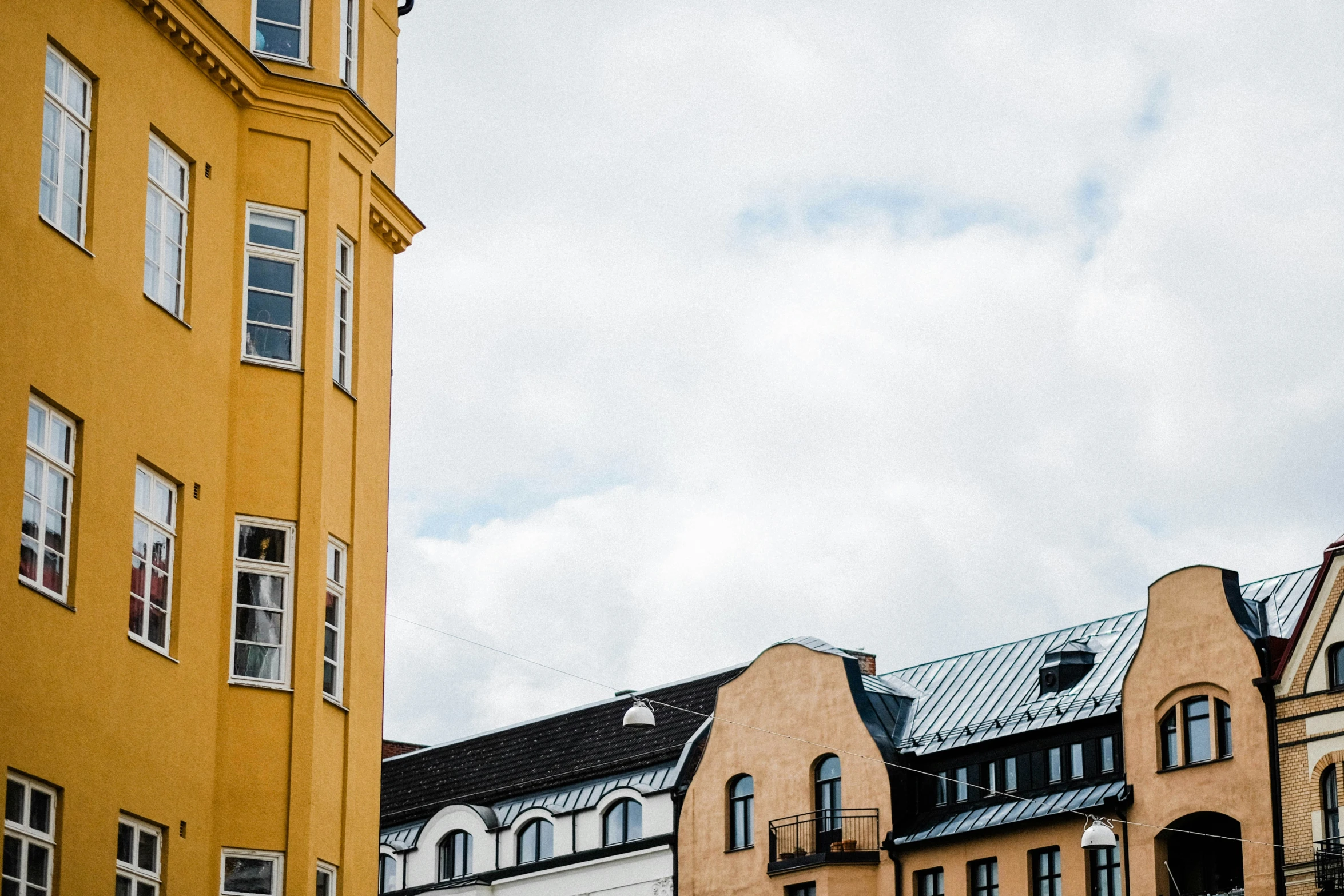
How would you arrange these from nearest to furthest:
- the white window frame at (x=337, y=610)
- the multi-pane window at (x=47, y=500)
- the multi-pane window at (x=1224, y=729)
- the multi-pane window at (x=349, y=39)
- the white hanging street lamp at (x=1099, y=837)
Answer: the multi-pane window at (x=47, y=500)
the white window frame at (x=337, y=610)
the multi-pane window at (x=349, y=39)
the white hanging street lamp at (x=1099, y=837)
the multi-pane window at (x=1224, y=729)

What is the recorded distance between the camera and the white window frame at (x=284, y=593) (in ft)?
71.5

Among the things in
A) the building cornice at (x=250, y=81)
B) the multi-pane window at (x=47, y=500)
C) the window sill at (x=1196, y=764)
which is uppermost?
the building cornice at (x=250, y=81)

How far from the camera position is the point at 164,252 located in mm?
21391

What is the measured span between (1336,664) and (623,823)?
1841 centimetres

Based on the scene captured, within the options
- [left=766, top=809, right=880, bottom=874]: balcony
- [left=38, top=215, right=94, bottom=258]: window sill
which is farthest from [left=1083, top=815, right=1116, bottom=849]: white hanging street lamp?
[left=38, top=215, right=94, bottom=258]: window sill

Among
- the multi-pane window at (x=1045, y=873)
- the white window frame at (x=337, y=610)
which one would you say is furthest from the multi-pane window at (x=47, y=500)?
the multi-pane window at (x=1045, y=873)

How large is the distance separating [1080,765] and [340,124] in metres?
27.2

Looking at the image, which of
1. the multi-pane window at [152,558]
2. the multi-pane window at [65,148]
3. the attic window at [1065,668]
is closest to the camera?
the multi-pane window at [65,148]

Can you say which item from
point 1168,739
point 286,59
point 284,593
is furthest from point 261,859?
point 1168,739

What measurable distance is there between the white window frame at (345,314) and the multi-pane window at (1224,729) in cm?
2462

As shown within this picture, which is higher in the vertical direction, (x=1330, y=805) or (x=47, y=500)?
(x=1330, y=805)

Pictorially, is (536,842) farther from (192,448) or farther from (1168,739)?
(192,448)

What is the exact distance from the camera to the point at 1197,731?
4409cm

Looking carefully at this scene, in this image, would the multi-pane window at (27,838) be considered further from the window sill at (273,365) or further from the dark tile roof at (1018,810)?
the dark tile roof at (1018,810)
